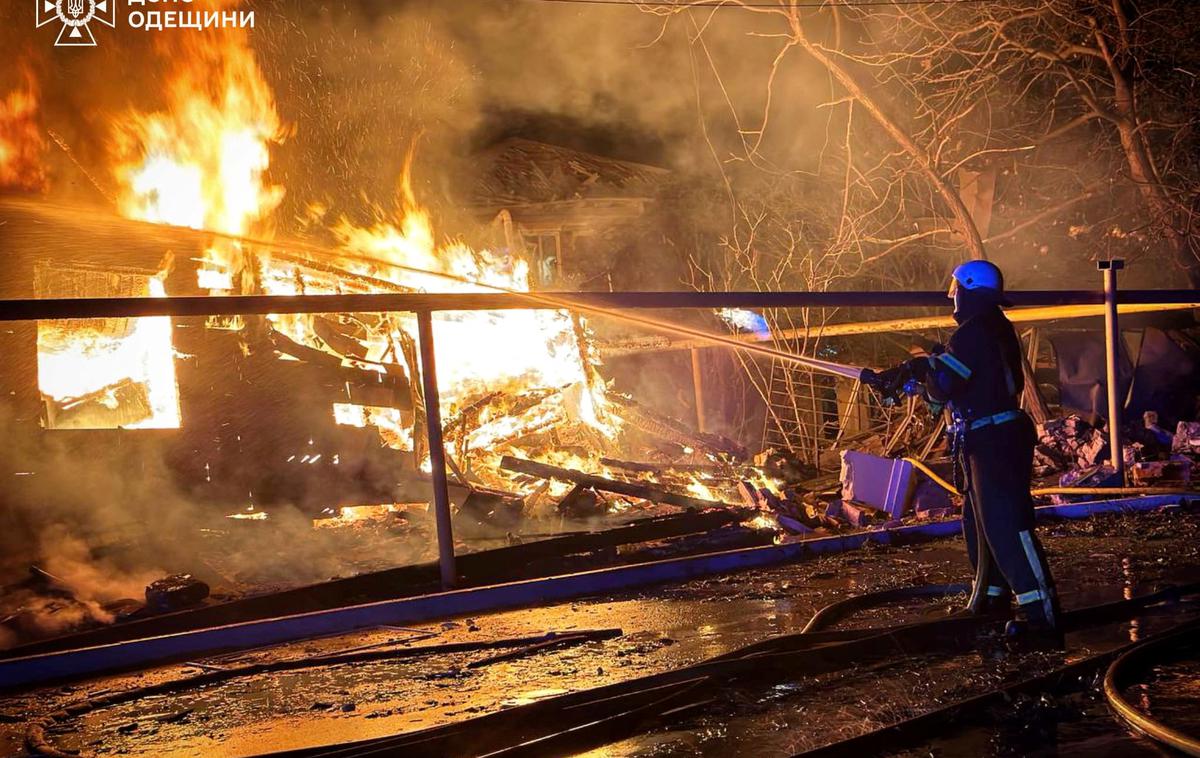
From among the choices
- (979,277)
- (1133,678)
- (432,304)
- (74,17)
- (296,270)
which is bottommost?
(1133,678)

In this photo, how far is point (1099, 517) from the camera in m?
5.85

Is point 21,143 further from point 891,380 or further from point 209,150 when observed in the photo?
point 891,380

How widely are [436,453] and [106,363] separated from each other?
623cm

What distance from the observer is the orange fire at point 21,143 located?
851 cm

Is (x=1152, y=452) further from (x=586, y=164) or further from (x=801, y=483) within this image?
(x=586, y=164)

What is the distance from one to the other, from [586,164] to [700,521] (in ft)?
43.7

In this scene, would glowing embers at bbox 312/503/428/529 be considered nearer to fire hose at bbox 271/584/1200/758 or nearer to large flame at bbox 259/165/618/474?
large flame at bbox 259/165/618/474

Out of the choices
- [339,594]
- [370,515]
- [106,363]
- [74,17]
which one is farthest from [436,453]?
[74,17]

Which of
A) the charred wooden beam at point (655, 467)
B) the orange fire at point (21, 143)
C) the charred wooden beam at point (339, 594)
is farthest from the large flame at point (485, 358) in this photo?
the charred wooden beam at point (339, 594)

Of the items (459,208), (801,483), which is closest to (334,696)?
(801,483)

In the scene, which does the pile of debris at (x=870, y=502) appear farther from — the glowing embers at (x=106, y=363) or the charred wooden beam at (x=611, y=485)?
the glowing embers at (x=106, y=363)

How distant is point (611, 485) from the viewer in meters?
7.39

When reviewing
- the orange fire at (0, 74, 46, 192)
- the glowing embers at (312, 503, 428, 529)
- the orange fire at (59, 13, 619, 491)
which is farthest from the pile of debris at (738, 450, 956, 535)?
Result: the orange fire at (0, 74, 46, 192)

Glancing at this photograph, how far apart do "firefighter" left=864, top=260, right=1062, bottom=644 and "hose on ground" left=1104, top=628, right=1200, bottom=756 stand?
1.78 ft
